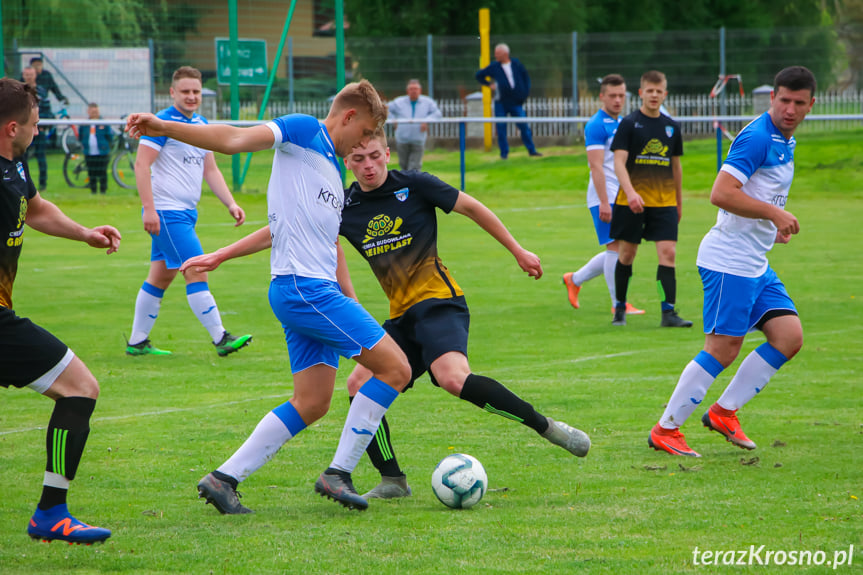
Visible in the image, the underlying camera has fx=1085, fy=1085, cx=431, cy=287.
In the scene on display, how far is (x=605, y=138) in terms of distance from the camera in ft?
→ 36.6

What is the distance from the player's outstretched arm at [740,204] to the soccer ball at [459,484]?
1.92m

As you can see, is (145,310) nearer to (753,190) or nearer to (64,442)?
(64,442)

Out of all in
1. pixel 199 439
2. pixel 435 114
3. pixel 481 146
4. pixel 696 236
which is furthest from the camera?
pixel 481 146

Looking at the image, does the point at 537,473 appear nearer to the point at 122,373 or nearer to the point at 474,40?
the point at 122,373

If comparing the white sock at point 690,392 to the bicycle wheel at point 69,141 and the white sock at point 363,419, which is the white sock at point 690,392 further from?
the bicycle wheel at point 69,141

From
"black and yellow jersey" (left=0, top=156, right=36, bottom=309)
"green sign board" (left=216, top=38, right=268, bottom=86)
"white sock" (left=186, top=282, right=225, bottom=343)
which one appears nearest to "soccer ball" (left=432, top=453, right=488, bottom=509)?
"black and yellow jersey" (left=0, top=156, right=36, bottom=309)

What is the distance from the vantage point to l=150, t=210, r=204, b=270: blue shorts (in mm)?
8961

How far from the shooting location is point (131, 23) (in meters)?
32.3

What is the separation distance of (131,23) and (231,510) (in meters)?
29.9

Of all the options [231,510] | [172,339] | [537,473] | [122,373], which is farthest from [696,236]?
[231,510]

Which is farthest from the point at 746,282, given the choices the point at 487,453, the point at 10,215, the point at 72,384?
the point at 10,215

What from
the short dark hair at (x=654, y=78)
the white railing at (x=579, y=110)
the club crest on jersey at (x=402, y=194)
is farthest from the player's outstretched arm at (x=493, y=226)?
the white railing at (x=579, y=110)

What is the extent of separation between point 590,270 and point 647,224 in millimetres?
1085

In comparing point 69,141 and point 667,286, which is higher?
point 69,141
